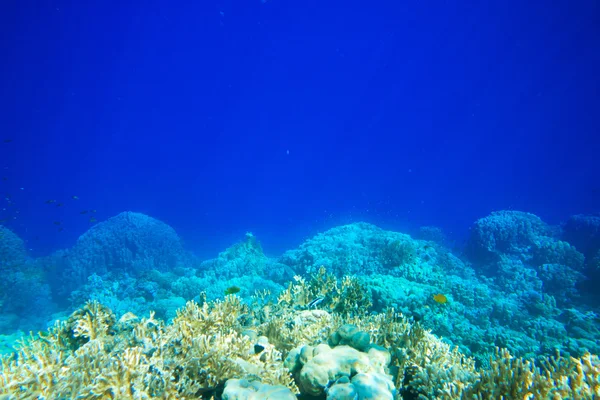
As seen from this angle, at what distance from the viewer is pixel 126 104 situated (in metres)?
143

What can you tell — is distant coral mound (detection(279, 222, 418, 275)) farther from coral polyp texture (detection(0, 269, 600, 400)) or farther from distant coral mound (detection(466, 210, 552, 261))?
coral polyp texture (detection(0, 269, 600, 400))

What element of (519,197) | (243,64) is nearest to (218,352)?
(243,64)

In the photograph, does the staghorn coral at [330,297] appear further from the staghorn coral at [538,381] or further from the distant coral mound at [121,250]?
the distant coral mound at [121,250]

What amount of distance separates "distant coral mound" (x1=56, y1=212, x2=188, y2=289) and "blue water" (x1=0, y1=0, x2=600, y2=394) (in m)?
0.15

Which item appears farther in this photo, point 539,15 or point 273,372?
point 539,15

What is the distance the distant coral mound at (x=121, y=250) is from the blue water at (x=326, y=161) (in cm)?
15

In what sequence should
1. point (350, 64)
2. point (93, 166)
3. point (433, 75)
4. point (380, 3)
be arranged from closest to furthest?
point (380, 3), point (433, 75), point (350, 64), point (93, 166)

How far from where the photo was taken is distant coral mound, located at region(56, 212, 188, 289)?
1953 centimetres

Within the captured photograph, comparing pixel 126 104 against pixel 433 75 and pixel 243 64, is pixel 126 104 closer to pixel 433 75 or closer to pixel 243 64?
pixel 243 64

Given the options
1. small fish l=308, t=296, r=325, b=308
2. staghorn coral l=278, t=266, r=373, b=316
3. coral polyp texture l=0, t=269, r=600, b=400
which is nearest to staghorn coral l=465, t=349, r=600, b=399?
coral polyp texture l=0, t=269, r=600, b=400

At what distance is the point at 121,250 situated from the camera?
68.1 ft

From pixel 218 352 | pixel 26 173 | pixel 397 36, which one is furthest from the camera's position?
pixel 26 173

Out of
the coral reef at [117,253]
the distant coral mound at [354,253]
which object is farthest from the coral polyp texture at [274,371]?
the coral reef at [117,253]

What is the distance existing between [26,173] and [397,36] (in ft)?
614
